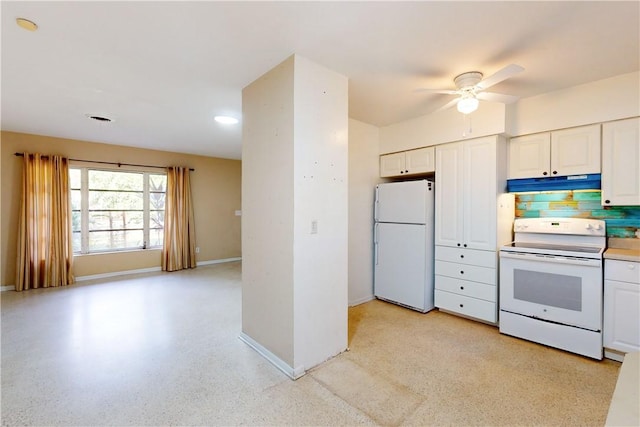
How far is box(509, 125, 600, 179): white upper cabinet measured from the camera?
9.00 ft

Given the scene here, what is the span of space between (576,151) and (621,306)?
1.43 metres

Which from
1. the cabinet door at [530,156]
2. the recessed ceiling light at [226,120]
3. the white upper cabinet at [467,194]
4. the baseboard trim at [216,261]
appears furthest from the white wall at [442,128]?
the baseboard trim at [216,261]

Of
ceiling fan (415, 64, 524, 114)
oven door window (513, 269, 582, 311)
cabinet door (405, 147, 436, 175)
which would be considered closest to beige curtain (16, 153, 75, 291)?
cabinet door (405, 147, 436, 175)

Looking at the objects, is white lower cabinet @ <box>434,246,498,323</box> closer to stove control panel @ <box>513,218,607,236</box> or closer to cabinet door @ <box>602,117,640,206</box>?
stove control panel @ <box>513,218,607,236</box>

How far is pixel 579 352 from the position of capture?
8.32 ft

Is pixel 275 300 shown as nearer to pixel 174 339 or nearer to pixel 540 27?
pixel 174 339

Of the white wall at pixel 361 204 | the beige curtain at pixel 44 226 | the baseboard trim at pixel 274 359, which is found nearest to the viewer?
the baseboard trim at pixel 274 359

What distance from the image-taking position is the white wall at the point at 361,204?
378 centimetres

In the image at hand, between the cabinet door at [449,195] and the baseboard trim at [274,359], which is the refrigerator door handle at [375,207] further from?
the baseboard trim at [274,359]

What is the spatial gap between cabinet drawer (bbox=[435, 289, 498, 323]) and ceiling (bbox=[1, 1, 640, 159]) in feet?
7.26

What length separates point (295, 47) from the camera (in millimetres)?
2135

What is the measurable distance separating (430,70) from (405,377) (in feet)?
8.17

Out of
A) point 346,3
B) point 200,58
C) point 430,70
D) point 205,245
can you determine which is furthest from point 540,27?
point 205,245

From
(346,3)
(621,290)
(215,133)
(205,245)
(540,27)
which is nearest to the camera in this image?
(346,3)
